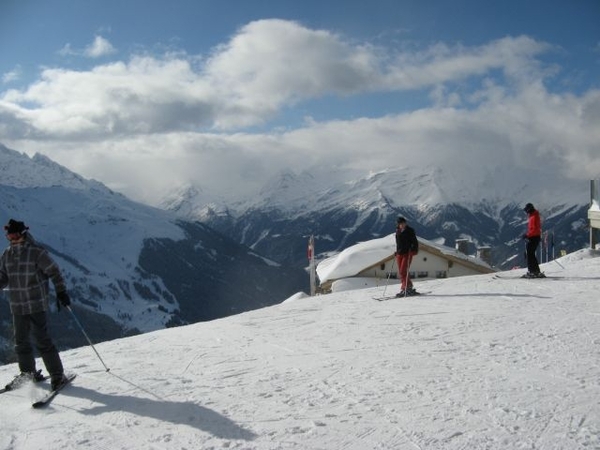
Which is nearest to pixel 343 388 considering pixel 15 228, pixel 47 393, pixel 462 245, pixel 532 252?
pixel 47 393

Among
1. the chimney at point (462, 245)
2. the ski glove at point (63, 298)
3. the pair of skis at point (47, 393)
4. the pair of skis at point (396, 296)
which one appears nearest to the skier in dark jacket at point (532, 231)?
the pair of skis at point (396, 296)

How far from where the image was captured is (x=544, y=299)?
12.8 meters

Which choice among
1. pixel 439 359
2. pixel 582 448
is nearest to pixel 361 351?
pixel 439 359

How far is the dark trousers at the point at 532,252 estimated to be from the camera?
50.9ft

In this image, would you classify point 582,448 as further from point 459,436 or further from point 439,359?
point 439,359

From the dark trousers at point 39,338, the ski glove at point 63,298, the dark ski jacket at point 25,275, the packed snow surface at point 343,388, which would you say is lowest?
the packed snow surface at point 343,388

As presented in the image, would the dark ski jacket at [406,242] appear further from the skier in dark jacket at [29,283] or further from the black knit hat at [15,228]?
Answer: the black knit hat at [15,228]

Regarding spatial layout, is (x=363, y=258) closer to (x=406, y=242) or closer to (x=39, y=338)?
(x=406, y=242)

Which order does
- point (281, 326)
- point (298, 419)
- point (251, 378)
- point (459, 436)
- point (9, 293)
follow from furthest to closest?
point (281, 326) → point (251, 378) → point (9, 293) → point (298, 419) → point (459, 436)

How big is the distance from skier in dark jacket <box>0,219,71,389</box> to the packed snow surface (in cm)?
73

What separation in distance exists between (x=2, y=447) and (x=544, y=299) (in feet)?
36.3

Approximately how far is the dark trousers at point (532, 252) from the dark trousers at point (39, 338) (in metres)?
12.5

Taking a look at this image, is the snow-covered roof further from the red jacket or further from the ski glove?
the ski glove

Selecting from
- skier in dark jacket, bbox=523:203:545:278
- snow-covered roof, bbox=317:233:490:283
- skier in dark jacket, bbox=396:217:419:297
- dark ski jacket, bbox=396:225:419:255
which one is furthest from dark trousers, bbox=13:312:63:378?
snow-covered roof, bbox=317:233:490:283
